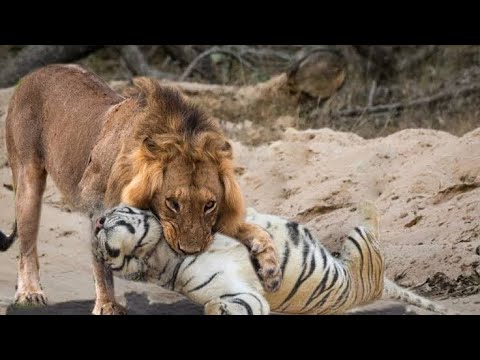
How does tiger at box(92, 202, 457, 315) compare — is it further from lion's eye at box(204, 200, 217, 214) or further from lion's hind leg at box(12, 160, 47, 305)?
lion's hind leg at box(12, 160, 47, 305)

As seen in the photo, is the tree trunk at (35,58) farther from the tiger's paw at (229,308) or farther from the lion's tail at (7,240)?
the tiger's paw at (229,308)

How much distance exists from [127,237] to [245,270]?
59 centimetres

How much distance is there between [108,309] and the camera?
4984 mm

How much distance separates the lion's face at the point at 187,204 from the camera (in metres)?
4.70

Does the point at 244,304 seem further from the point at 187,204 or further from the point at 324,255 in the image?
the point at 324,255

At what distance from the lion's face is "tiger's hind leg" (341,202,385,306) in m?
0.93

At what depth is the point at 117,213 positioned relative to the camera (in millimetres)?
4781

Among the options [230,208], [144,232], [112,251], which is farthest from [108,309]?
[230,208]

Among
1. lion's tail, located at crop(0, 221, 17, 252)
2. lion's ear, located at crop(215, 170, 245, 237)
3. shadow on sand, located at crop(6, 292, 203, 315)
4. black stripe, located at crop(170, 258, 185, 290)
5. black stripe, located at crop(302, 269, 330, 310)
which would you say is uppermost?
lion's ear, located at crop(215, 170, 245, 237)

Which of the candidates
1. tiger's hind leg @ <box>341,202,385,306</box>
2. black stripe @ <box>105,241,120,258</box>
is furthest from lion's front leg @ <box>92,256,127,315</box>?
tiger's hind leg @ <box>341,202,385,306</box>

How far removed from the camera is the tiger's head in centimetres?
→ 474

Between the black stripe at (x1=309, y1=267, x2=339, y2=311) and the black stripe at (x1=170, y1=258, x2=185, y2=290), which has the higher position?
the black stripe at (x1=170, y1=258, x2=185, y2=290)

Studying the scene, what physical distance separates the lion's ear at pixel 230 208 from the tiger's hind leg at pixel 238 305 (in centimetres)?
42

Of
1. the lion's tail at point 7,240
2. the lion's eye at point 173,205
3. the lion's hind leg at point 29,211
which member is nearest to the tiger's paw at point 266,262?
the lion's eye at point 173,205
